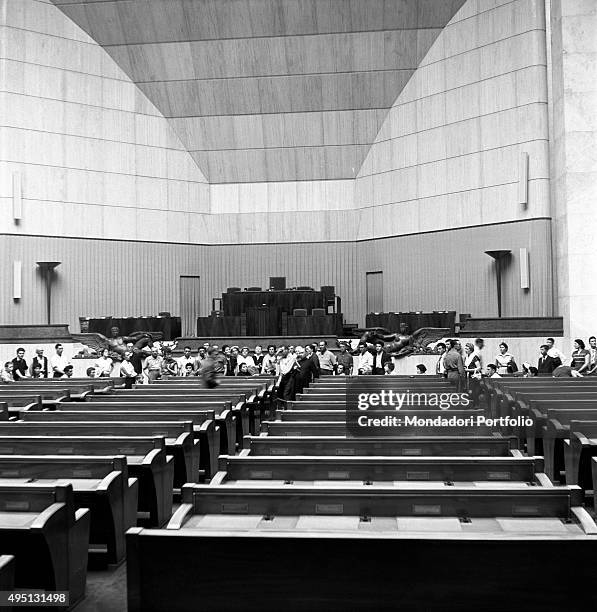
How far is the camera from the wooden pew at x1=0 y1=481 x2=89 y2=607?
347 centimetres

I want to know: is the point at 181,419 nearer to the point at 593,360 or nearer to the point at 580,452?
the point at 580,452

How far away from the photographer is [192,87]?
24.4 m

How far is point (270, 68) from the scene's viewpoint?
78.3 feet

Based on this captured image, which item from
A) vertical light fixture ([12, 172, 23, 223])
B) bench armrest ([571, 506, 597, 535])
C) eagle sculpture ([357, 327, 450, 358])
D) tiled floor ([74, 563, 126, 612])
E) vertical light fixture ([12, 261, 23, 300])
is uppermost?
vertical light fixture ([12, 172, 23, 223])

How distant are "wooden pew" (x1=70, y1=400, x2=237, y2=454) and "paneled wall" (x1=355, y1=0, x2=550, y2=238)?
49.4 feet

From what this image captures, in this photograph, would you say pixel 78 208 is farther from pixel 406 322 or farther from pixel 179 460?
pixel 179 460

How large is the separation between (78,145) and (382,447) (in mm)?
20816

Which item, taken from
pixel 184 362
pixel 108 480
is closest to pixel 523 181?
pixel 184 362

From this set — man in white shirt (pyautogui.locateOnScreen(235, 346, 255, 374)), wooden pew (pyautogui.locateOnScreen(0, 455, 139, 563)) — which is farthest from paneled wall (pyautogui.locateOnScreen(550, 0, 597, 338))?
wooden pew (pyautogui.locateOnScreen(0, 455, 139, 563))

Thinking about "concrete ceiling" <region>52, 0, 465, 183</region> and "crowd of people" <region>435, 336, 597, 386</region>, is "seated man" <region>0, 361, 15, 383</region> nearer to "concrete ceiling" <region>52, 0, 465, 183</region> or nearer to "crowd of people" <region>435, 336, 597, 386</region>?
"crowd of people" <region>435, 336, 597, 386</region>

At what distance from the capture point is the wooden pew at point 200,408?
24.7 feet

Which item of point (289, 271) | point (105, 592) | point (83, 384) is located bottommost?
point (105, 592)

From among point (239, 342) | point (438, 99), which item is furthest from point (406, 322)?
point (438, 99)

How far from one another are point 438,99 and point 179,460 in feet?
63.8
